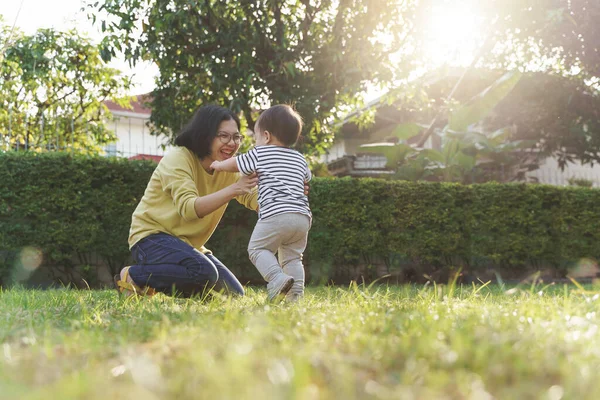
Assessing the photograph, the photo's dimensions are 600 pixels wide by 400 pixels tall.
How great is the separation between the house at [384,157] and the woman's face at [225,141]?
34.3 feet

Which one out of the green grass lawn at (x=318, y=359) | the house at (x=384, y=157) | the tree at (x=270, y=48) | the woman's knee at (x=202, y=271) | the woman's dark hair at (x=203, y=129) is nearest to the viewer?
the green grass lawn at (x=318, y=359)

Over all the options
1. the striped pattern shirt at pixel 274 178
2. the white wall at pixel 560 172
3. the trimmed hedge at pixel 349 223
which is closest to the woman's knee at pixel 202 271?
the striped pattern shirt at pixel 274 178

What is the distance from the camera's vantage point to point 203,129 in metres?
4.57

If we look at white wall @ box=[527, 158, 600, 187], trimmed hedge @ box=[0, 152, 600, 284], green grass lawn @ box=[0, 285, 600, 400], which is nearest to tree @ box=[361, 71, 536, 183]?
trimmed hedge @ box=[0, 152, 600, 284]

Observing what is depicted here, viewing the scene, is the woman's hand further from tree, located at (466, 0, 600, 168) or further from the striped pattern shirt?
tree, located at (466, 0, 600, 168)

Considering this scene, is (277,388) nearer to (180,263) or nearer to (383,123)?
(180,263)

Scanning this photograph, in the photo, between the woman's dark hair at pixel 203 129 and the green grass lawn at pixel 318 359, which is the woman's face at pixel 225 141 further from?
the green grass lawn at pixel 318 359

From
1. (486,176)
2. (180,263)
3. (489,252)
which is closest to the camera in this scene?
(180,263)

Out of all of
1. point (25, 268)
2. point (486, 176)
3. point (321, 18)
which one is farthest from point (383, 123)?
point (25, 268)

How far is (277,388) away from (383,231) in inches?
307

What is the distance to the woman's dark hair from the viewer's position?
4523 millimetres

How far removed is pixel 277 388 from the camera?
3.93ft

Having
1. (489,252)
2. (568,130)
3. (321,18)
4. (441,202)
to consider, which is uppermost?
(321,18)

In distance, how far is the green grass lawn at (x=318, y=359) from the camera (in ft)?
4.07
